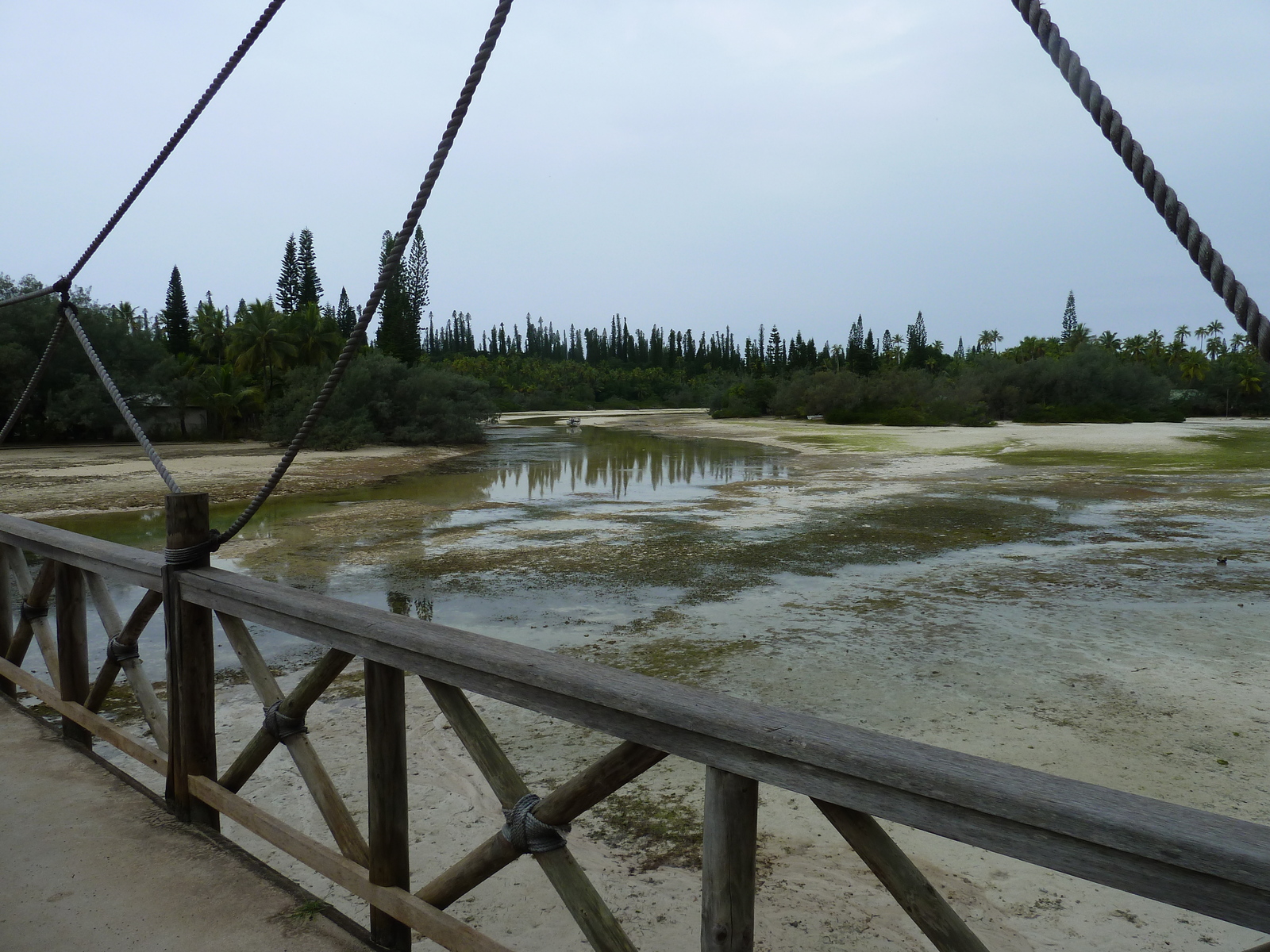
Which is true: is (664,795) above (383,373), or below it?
below

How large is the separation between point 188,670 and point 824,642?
540 centimetres

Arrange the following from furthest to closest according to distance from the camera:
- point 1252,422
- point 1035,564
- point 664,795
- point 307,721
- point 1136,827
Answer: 1. point 1252,422
2. point 1035,564
3. point 307,721
4. point 664,795
5. point 1136,827

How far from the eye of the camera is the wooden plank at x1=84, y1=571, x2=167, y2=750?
11.5 feet

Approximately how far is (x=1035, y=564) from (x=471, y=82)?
403 inches

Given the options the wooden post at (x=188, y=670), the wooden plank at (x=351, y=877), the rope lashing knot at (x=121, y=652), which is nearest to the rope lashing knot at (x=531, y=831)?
the wooden plank at (x=351, y=877)

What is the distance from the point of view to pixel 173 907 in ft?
8.70

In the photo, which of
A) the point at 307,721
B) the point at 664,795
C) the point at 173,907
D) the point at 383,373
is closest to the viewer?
the point at 173,907

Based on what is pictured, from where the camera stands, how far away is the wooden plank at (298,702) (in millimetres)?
2664

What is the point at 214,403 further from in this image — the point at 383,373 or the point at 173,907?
the point at 173,907

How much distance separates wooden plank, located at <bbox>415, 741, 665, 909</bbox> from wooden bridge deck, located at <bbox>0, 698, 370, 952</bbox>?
383mm

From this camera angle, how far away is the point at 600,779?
6.38 ft

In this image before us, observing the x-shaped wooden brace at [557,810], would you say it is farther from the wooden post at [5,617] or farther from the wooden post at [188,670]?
the wooden post at [5,617]

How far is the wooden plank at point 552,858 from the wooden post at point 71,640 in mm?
2427

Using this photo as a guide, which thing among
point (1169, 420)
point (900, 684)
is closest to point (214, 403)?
point (900, 684)
